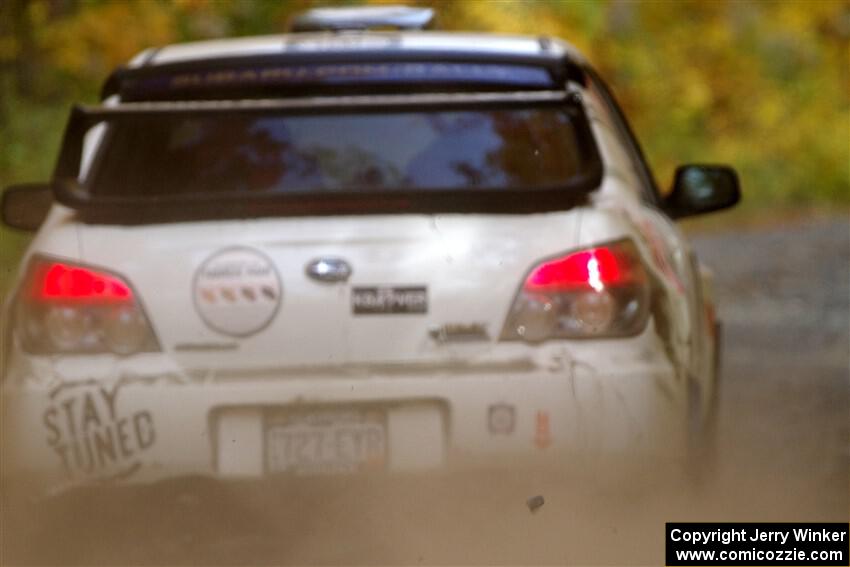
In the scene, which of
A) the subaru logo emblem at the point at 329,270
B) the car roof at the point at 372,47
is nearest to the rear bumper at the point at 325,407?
the subaru logo emblem at the point at 329,270

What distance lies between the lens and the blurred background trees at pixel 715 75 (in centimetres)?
1758

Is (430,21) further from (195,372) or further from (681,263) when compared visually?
(195,372)

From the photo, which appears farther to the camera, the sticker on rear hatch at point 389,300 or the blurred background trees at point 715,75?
the blurred background trees at point 715,75

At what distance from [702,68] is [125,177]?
2056 centimetres

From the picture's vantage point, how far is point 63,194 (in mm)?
4590

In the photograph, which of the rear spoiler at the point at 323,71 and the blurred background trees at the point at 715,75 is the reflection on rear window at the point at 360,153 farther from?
the blurred background trees at the point at 715,75

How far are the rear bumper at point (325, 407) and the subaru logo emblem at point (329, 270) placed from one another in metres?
0.25

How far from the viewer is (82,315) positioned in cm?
452

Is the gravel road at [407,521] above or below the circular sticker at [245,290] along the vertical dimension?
below

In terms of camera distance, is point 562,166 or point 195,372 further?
point 562,166

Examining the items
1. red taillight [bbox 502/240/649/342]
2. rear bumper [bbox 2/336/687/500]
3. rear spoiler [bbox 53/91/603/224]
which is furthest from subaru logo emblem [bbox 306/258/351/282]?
red taillight [bbox 502/240/649/342]

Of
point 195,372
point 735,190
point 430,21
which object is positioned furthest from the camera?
point 430,21

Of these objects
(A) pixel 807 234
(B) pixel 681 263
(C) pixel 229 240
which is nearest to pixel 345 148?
(C) pixel 229 240

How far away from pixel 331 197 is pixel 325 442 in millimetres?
634
